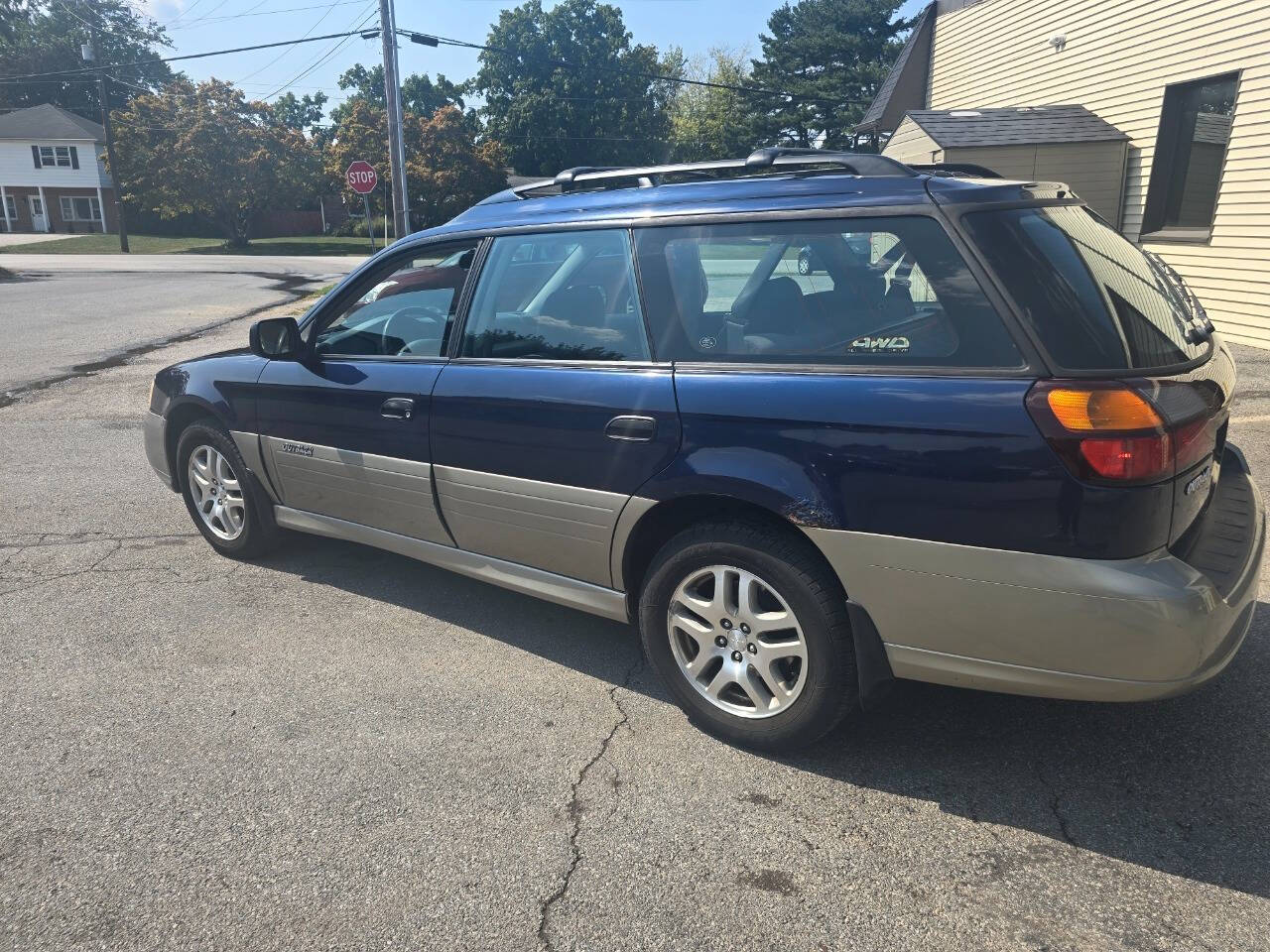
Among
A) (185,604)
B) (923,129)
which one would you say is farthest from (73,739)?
(923,129)

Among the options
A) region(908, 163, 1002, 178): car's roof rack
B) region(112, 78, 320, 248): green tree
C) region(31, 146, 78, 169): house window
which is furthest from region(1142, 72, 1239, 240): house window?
region(31, 146, 78, 169): house window

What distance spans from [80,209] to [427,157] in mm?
26145

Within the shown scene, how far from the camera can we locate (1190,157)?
11297 millimetres

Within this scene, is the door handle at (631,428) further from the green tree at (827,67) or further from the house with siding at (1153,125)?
Result: the green tree at (827,67)

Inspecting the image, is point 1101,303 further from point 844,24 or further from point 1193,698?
point 844,24

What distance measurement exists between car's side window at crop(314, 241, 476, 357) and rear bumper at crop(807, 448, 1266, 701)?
6.42 ft

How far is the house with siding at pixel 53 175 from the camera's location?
56281 mm

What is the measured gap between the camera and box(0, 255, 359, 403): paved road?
12.3 meters

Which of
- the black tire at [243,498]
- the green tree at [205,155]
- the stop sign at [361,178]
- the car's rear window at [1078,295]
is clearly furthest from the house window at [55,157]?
the car's rear window at [1078,295]

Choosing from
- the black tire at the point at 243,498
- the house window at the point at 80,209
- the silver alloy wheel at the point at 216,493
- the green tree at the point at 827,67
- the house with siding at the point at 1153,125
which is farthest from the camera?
the house window at the point at 80,209

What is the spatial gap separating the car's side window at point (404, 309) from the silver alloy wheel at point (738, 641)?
157cm

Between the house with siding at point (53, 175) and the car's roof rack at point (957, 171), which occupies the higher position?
the house with siding at point (53, 175)

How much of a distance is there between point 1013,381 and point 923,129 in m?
11.5

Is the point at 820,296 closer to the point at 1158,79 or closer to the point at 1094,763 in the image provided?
the point at 1094,763
